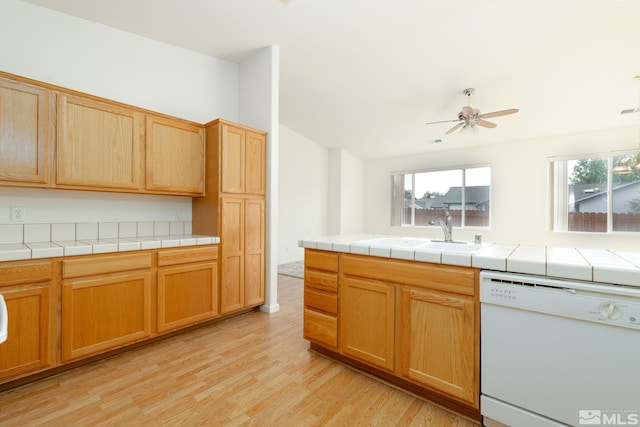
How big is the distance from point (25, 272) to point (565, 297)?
3025 millimetres

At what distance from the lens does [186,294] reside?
8.47 feet

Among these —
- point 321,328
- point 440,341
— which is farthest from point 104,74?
point 440,341

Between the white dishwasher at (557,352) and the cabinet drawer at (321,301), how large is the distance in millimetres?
979

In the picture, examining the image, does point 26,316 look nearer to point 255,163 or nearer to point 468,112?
point 255,163

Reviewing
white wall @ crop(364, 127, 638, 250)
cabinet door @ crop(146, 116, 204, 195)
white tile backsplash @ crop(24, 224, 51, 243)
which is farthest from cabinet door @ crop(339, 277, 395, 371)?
white wall @ crop(364, 127, 638, 250)

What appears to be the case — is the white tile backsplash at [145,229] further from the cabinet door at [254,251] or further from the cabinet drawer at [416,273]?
the cabinet drawer at [416,273]

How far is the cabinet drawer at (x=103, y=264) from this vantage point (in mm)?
1965

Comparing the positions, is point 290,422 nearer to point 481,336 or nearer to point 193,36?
point 481,336

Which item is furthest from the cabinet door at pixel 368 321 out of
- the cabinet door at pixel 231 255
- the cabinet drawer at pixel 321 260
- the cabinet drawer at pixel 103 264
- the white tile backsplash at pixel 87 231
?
the white tile backsplash at pixel 87 231

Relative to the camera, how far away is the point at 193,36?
9.74ft

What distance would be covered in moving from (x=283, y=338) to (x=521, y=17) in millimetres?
3806

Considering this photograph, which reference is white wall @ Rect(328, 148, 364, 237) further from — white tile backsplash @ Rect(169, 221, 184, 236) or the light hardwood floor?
the light hardwood floor

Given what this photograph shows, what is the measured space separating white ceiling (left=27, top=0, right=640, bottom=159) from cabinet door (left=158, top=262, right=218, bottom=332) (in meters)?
2.38

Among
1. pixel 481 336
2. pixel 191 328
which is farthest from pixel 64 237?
pixel 481 336
